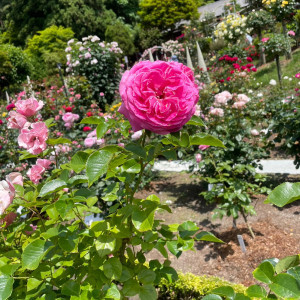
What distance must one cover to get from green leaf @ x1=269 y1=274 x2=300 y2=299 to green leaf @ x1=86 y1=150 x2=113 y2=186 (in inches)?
14.3

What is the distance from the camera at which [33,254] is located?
75cm

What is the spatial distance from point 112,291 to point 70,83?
22.2ft

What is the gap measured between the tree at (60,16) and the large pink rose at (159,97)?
23.2m

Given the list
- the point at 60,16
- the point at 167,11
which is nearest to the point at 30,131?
the point at 167,11

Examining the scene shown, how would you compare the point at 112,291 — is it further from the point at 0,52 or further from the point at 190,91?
the point at 0,52

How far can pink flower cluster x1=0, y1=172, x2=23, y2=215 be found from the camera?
0.83 m

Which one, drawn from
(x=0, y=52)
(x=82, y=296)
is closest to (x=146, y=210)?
(x=82, y=296)

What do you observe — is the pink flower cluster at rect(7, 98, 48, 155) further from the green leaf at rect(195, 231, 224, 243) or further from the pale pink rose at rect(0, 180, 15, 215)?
the green leaf at rect(195, 231, 224, 243)

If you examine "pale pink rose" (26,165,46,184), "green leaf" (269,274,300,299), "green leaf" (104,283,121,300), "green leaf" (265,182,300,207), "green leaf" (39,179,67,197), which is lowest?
"green leaf" (104,283,121,300)

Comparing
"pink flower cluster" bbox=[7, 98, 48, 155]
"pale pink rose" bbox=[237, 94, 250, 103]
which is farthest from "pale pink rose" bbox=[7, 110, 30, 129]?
"pale pink rose" bbox=[237, 94, 250, 103]

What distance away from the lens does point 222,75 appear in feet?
21.2

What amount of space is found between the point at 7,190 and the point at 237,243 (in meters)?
2.34

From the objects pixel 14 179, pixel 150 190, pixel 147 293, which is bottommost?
pixel 150 190

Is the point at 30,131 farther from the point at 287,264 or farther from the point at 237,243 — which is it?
the point at 237,243
